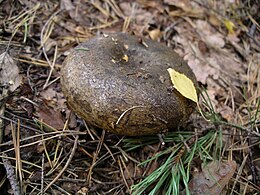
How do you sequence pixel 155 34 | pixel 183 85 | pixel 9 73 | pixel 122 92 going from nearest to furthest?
pixel 122 92
pixel 183 85
pixel 9 73
pixel 155 34

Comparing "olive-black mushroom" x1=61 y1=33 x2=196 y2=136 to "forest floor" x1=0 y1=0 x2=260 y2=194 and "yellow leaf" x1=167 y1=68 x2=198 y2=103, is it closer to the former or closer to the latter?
"yellow leaf" x1=167 y1=68 x2=198 y2=103

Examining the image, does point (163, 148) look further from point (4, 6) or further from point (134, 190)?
point (4, 6)

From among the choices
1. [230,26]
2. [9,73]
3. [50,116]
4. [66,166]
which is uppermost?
[230,26]

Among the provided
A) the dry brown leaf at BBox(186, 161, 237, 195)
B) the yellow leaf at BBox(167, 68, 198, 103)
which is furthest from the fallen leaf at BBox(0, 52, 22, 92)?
the dry brown leaf at BBox(186, 161, 237, 195)

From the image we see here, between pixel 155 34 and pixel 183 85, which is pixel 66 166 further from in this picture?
pixel 155 34

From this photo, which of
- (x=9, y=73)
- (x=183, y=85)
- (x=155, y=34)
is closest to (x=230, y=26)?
(x=155, y=34)

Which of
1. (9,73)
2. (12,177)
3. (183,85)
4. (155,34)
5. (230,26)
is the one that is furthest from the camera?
(230,26)

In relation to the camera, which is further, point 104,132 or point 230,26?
point 230,26
